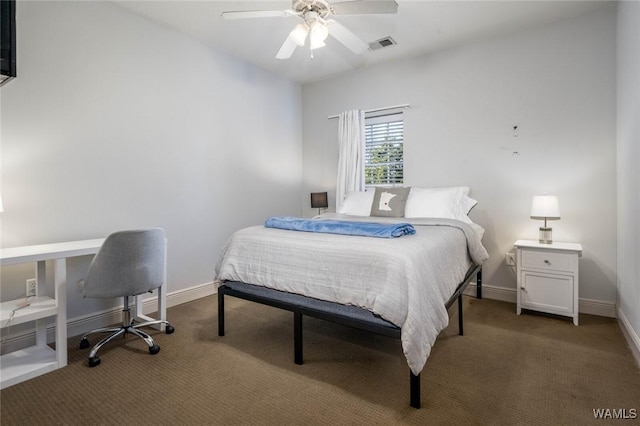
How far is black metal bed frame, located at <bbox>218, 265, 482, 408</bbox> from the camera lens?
1648 millimetres

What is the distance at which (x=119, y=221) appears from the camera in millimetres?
2711

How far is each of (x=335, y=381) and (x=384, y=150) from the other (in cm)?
287

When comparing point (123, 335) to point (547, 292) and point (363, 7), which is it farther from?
point (547, 292)

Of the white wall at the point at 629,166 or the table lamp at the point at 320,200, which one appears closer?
the white wall at the point at 629,166

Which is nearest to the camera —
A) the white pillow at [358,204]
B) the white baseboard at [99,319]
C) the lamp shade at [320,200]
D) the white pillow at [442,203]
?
the white baseboard at [99,319]

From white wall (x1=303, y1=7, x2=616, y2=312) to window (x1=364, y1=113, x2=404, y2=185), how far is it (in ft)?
0.48

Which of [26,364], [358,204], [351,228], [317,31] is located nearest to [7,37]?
[317,31]

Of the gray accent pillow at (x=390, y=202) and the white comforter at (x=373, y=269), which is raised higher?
the gray accent pillow at (x=390, y=202)

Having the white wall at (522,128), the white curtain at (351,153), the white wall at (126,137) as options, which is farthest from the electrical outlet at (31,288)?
the white wall at (522,128)

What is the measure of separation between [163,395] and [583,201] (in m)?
3.53

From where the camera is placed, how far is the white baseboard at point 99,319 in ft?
7.11

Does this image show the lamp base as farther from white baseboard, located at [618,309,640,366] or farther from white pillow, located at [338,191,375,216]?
white pillow, located at [338,191,375,216]

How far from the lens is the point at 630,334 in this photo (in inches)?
86.7

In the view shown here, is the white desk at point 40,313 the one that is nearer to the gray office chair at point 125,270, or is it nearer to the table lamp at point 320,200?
the gray office chair at point 125,270
